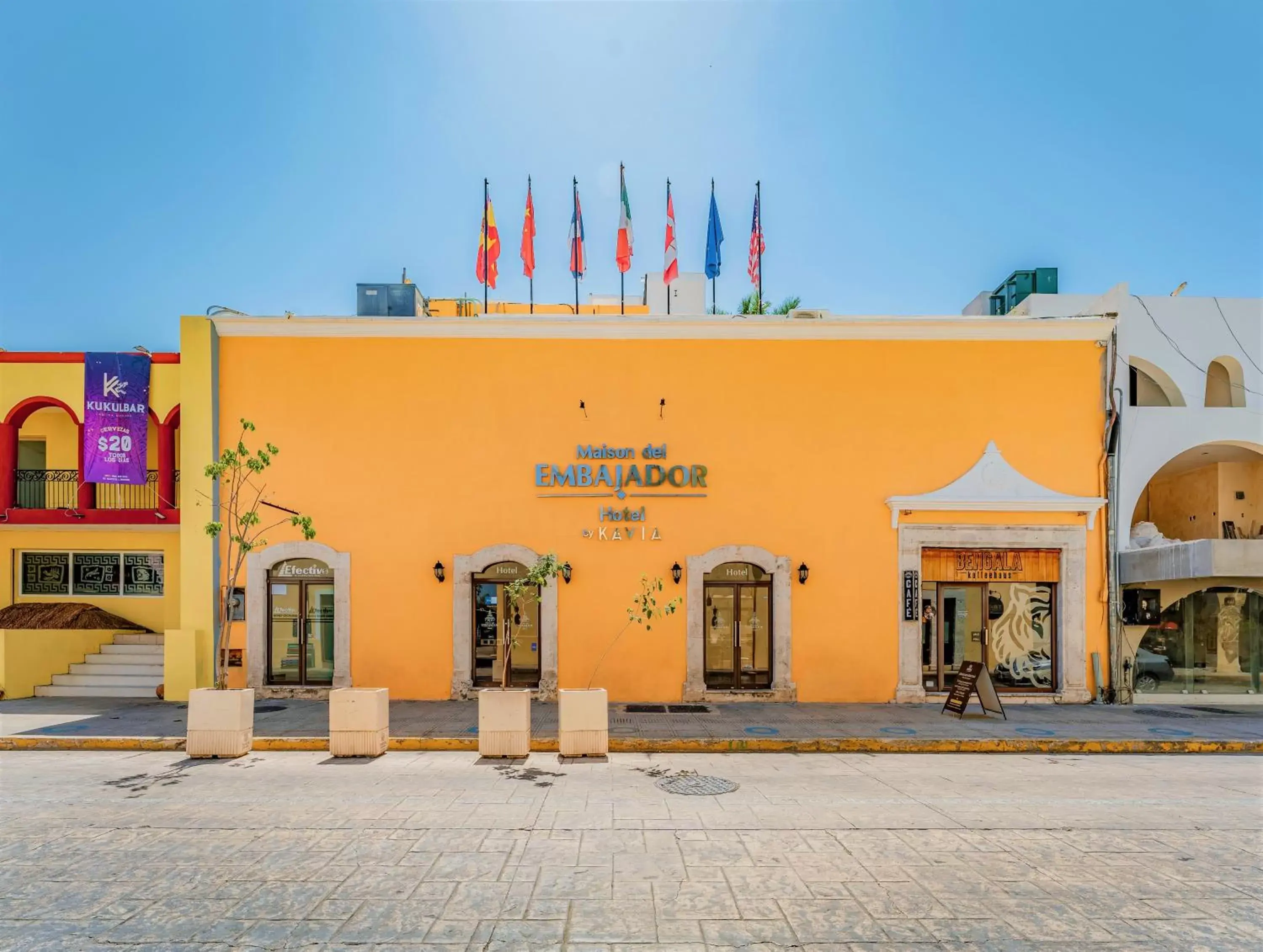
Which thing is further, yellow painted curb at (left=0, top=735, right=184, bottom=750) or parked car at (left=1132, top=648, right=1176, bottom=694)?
parked car at (left=1132, top=648, right=1176, bottom=694)

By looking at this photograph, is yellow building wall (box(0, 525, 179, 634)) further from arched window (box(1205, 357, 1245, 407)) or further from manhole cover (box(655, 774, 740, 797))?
arched window (box(1205, 357, 1245, 407))

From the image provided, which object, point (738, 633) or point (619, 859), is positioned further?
point (738, 633)

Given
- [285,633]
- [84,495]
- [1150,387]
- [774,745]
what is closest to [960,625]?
[774,745]

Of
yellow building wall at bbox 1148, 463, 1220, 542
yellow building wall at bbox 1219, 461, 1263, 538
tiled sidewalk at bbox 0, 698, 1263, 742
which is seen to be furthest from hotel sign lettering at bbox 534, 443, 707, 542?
yellow building wall at bbox 1219, 461, 1263, 538

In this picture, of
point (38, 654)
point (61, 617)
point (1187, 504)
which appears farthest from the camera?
point (1187, 504)

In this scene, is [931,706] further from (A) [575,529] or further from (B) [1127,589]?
(A) [575,529]

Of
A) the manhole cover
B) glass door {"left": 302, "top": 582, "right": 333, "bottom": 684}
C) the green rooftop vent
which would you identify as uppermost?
the green rooftop vent

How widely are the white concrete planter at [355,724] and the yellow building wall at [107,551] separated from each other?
27.3 ft

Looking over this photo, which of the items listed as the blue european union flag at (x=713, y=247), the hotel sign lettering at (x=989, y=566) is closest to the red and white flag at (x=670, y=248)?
the blue european union flag at (x=713, y=247)

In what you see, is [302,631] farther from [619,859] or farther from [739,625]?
[619,859]

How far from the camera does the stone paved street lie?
5.31 meters

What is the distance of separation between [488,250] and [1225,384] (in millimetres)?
16125

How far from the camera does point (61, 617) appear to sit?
1605 cm

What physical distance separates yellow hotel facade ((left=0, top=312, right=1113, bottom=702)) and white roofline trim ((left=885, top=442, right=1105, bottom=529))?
5cm
